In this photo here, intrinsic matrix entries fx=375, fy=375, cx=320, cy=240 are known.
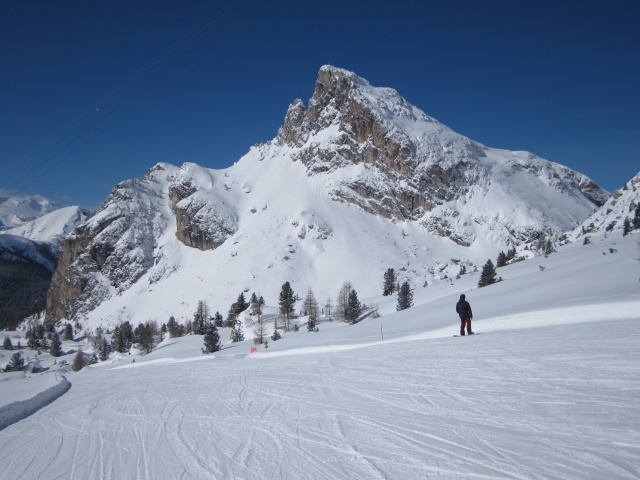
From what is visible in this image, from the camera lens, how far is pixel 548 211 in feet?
399

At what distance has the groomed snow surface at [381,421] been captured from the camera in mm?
3904

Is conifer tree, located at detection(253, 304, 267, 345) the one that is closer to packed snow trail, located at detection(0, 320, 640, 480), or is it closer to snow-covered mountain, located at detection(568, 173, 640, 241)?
packed snow trail, located at detection(0, 320, 640, 480)

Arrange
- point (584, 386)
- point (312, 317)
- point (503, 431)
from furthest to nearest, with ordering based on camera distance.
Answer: point (312, 317) → point (584, 386) → point (503, 431)

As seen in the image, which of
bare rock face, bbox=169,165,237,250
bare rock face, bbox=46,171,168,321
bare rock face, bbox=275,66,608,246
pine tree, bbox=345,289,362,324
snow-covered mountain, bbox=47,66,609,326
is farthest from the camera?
bare rock face, bbox=46,171,168,321

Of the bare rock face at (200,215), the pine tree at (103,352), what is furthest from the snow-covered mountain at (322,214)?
the pine tree at (103,352)

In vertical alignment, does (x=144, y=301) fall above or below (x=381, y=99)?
below

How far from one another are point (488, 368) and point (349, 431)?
3760 millimetres

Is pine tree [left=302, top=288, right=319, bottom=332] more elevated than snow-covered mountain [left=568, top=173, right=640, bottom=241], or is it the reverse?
snow-covered mountain [left=568, top=173, right=640, bottom=241]

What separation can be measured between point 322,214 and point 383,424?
113 metres

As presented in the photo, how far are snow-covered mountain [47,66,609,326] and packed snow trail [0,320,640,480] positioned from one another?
79547 mm

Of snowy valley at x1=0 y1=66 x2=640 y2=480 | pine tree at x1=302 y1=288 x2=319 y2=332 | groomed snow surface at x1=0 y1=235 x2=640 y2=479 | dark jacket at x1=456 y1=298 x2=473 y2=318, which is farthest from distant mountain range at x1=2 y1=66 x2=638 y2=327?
groomed snow surface at x1=0 y1=235 x2=640 y2=479

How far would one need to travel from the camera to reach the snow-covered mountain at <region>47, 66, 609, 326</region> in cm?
10238

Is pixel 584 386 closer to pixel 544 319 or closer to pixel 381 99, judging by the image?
pixel 544 319

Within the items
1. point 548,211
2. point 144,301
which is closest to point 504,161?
point 548,211
